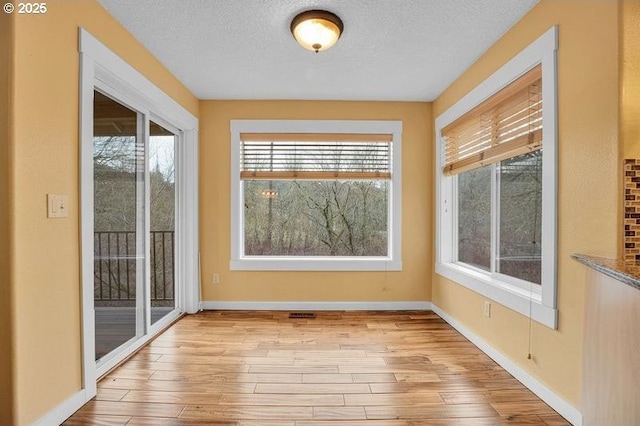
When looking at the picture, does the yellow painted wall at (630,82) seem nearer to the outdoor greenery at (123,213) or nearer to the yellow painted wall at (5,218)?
the yellow painted wall at (5,218)

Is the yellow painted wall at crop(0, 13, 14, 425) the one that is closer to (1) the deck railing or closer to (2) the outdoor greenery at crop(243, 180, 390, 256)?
(1) the deck railing

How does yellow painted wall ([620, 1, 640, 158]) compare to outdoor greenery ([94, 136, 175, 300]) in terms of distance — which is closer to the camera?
yellow painted wall ([620, 1, 640, 158])

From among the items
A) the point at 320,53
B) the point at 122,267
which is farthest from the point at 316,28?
the point at 122,267

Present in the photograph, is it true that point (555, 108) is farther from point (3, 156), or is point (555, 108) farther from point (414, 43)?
point (3, 156)

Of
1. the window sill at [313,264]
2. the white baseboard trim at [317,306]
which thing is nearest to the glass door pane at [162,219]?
the white baseboard trim at [317,306]

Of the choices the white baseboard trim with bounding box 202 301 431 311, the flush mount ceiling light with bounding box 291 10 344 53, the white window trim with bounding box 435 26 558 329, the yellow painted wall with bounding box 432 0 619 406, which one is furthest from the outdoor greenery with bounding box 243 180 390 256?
the yellow painted wall with bounding box 432 0 619 406

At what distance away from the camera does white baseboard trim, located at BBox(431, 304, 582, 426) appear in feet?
5.92

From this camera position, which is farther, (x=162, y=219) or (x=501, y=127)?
(x=162, y=219)

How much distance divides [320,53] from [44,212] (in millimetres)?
2192

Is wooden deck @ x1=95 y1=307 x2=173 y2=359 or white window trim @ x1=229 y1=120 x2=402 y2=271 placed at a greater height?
white window trim @ x1=229 y1=120 x2=402 y2=271

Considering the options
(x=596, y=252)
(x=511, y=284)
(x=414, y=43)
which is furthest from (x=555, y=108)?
(x=511, y=284)

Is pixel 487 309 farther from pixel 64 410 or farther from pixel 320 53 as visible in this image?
pixel 64 410

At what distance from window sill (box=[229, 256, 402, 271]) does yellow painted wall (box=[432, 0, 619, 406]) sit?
1718mm

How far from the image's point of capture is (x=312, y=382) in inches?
87.5
